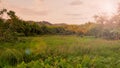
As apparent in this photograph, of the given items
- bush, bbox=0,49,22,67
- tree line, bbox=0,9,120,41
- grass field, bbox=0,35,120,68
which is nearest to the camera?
grass field, bbox=0,35,120,68

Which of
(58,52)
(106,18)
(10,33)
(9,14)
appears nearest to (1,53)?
(58,52)

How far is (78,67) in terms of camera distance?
25.9 ft

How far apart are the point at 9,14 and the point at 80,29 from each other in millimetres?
45403

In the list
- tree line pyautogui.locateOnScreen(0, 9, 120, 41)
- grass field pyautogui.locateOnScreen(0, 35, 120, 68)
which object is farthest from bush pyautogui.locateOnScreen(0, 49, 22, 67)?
tree line pyautogui.locateOnScreen(0, 9, 120, 41)

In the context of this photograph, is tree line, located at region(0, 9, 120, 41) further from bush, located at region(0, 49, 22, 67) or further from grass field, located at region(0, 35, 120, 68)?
bush, located at region(0, 49, 22, 67)

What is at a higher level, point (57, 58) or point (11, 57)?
point (57, 58)

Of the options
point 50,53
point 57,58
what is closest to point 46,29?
point 50,53

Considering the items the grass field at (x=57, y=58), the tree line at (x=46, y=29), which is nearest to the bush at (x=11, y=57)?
the grass field at (x=57, y=58)

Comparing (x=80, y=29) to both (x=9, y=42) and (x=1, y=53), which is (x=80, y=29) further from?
(x=1, y=53)

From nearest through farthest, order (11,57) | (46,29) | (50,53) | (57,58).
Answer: (57,58) < (11,57) < (50,53) < (46,29)

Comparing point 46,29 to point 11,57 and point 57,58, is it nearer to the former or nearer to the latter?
point 11,57

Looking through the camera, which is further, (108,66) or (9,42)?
(9,42)

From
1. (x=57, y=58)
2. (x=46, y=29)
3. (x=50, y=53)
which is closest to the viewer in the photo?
(x=57, y=58)

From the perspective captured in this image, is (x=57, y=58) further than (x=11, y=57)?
No
